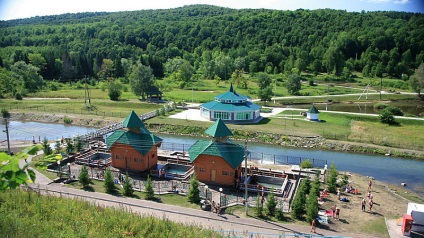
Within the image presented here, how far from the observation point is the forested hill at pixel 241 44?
305 ft

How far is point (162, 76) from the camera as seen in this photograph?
95562 millimetres

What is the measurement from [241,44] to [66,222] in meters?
118

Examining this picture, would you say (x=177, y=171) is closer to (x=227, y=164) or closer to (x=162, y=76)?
(x=227, y=164)

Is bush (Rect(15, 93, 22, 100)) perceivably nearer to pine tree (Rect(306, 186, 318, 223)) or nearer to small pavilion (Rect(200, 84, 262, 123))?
small pavilion (Rect(200, 84, 262, 123))

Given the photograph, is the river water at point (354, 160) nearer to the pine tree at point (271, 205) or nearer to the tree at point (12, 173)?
the pine tree at point (271, 205)

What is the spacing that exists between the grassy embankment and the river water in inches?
997

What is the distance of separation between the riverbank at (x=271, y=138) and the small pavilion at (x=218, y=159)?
627 inches

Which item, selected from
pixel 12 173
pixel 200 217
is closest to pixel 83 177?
pixel 200 217

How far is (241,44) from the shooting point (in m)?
122

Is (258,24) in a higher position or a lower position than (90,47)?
higher

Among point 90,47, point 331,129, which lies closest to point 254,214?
point 331,129

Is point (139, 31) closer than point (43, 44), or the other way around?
point (43, 44)

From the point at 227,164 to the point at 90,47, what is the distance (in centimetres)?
10746

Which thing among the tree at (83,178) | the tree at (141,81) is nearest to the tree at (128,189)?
the tree at (83,178)
